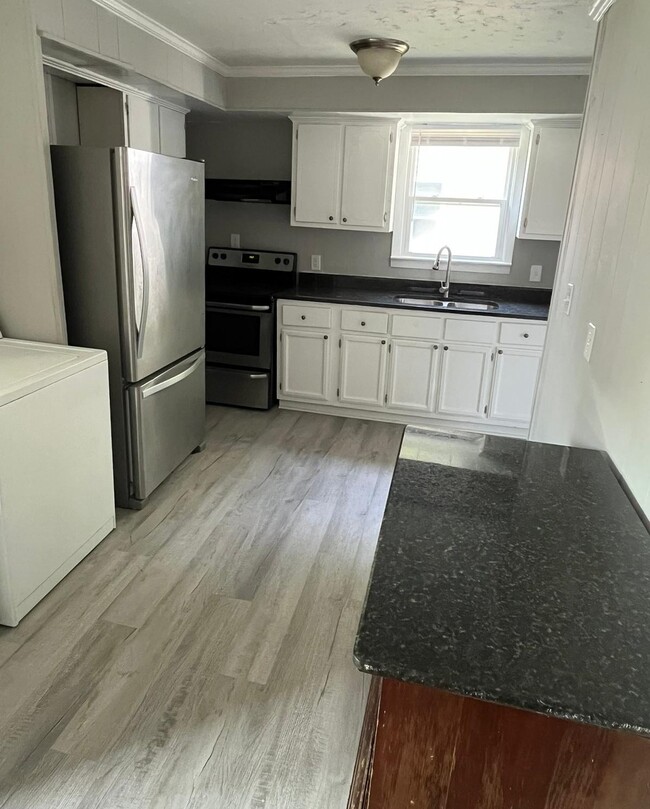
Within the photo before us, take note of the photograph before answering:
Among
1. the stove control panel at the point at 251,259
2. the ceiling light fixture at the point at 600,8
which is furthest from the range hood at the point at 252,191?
the ceiling light fixture at the point at 600,8

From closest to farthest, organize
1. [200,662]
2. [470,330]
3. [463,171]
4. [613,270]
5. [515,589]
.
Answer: [515,589], [613,270], [200,662], [470,330], [463,171]

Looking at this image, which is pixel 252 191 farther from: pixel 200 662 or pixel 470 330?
pixel 200 662

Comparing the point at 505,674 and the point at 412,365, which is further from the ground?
the point at 505,674

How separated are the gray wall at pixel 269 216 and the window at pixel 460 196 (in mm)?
140

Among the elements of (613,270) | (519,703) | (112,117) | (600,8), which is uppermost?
(600,8)

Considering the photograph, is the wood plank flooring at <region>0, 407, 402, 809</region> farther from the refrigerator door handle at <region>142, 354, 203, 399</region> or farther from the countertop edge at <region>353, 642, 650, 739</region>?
the countertop edge at <region>353, 642, 650, 739</region>

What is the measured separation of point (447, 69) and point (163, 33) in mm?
1645

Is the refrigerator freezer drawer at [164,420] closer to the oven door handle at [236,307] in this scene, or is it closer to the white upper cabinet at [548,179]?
the oven door handle at [236,307]

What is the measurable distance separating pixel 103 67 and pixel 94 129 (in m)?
0.41

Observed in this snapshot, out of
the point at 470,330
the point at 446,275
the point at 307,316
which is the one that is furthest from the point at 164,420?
the point at 446,275

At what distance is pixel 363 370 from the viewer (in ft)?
13.5

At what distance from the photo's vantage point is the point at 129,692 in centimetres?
183

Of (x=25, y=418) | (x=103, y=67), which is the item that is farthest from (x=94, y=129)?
(x=25, y=418)

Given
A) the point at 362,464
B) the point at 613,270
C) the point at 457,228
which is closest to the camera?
the point at 613,270
